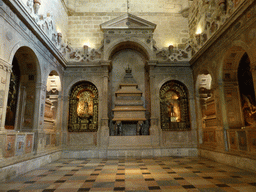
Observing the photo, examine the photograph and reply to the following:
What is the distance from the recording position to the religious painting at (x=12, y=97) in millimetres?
5312

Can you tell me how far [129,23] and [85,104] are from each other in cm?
413

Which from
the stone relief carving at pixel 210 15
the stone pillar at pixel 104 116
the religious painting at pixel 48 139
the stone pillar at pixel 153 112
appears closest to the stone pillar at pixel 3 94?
the religious painting at pixel 48 139

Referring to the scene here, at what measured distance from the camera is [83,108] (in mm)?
8414

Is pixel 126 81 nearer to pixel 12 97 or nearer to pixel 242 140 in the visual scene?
pixel 12 97

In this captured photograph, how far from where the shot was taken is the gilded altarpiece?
8250 millimetres

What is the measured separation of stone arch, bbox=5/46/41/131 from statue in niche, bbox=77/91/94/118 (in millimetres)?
2627

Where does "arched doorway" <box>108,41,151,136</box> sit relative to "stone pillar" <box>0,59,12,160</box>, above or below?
above

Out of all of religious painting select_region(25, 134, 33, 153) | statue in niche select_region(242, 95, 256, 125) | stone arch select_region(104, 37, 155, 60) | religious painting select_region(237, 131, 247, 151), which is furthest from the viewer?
stone arch select_region(104, 37, 155, 60)

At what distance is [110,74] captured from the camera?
9219mm

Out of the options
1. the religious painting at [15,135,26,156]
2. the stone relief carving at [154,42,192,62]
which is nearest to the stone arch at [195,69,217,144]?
the stone relief carving at [154,42,192,62]

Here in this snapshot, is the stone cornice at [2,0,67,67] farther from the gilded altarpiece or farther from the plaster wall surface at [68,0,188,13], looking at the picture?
the plaster wall surface at [68,0,188,13]

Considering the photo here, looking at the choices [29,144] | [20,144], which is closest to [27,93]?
[29,144]

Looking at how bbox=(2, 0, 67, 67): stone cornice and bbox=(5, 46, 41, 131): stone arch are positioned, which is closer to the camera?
bbox=(2, 0, 67, 67): stone cornice

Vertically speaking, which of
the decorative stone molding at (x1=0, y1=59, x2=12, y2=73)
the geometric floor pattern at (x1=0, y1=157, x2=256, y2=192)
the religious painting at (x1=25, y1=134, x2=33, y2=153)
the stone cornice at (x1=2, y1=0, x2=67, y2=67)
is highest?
the stone cornice at (x1=2, y1=0, x2=67, y2=67)
